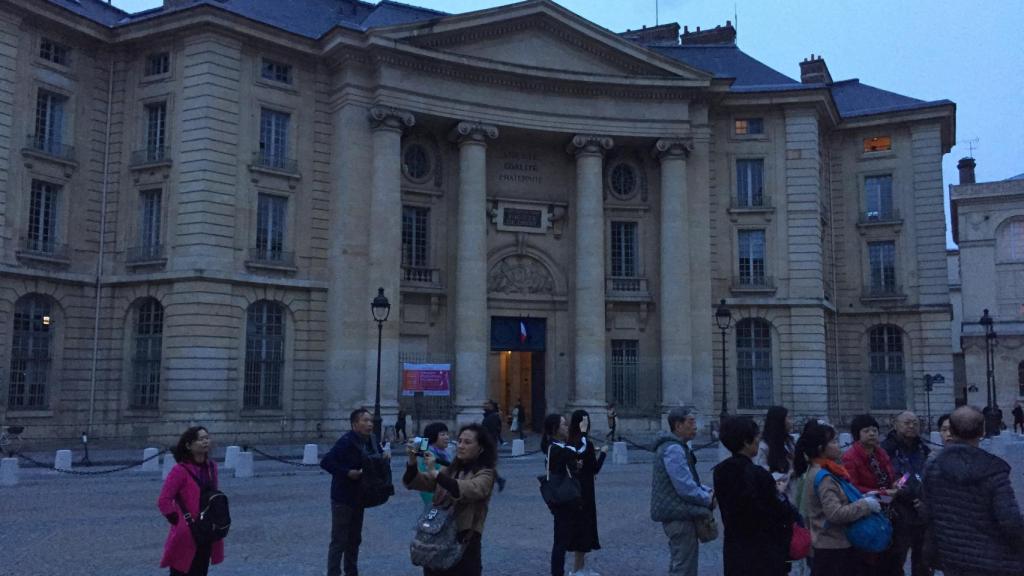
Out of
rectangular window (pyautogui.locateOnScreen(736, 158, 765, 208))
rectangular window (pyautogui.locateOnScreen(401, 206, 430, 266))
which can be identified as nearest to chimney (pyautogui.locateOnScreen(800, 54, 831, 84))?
rectangular window (pyautogui.locateOnScreen(736, 158, 765, 208))

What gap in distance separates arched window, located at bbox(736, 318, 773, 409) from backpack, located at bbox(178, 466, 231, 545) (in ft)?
106

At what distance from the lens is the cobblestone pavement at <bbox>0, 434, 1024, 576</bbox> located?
10672mm

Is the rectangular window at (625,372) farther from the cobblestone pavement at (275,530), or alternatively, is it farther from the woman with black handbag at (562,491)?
the woman with black handbag at (562,491)

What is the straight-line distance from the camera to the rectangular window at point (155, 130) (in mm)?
30234

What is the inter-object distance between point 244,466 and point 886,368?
97.8 feet

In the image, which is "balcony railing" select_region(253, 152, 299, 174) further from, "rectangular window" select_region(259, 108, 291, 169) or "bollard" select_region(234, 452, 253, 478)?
"bollard" select_region(234, 452, 253, 478)

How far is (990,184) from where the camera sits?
189 ft

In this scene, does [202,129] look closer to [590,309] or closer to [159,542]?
[590,309]

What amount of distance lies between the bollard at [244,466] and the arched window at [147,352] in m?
10.1

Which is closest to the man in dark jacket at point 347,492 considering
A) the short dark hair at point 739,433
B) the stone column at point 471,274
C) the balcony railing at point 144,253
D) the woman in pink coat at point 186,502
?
the woman in pink coat at point 186,502

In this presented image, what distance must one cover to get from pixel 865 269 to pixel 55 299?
3247 centimetres

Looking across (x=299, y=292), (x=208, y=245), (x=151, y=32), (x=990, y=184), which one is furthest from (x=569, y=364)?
(x=990, y=184)

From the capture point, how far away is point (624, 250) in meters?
37.1

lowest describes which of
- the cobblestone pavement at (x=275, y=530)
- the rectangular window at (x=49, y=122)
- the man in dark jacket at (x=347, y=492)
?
the cobblestone pavement at (x=275, y=530)
